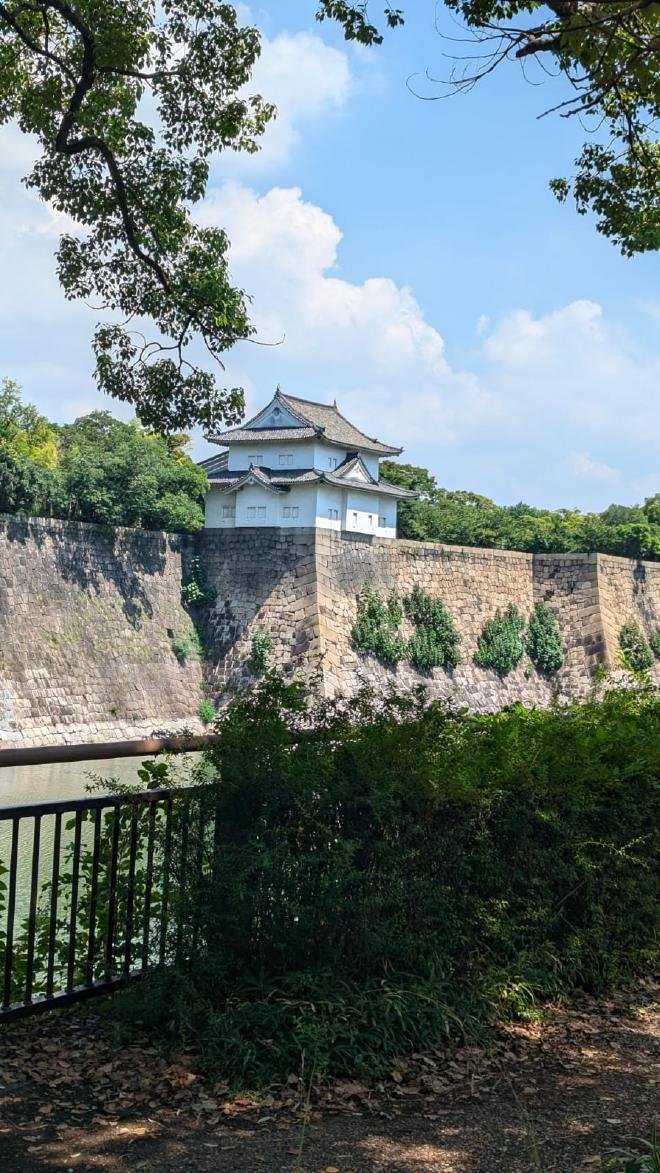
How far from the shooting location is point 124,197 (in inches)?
270

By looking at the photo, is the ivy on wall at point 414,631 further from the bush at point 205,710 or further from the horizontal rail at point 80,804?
the horizontal rail at point 80,804

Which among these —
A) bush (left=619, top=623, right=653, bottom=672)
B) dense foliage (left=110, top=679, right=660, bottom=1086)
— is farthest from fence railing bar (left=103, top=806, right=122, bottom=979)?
bush (left=619, top=623, right=653, bottom=672)

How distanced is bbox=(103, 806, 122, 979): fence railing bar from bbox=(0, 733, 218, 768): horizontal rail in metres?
0.19

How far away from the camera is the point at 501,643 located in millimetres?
28391

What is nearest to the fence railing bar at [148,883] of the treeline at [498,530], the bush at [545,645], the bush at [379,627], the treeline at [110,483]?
the treeline at [110,483]

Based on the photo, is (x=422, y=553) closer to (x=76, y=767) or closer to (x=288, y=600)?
(x=288, y=600)

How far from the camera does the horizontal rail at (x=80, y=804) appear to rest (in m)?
3.15

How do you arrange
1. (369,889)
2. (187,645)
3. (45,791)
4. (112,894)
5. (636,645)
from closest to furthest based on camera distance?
(369,889) → (112,894) → (45,791) → (187,645) → (636,645)

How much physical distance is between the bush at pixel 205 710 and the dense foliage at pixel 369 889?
19.8 meters

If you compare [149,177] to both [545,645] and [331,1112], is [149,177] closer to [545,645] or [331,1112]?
[331,1112]

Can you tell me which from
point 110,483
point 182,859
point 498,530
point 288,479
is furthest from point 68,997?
point 498,530

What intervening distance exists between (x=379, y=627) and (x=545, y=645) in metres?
5.59

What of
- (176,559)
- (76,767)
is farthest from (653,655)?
(76,767)

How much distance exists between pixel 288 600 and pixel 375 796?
21311 mm
